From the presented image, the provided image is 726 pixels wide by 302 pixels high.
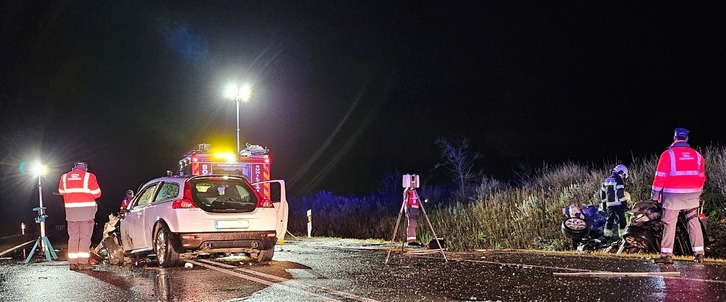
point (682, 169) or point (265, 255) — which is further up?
point (682, 169)

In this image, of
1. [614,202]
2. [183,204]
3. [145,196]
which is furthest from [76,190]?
[614,202]

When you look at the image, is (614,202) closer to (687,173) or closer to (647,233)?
(647,233)

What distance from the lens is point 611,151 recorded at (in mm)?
68812

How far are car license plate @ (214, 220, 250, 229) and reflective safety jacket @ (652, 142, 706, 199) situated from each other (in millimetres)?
6539

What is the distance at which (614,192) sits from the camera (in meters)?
13.2

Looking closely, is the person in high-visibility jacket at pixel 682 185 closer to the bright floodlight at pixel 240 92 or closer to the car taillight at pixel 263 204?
the car taillight at pixel 263 204

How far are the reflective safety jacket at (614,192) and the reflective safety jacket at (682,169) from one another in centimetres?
276

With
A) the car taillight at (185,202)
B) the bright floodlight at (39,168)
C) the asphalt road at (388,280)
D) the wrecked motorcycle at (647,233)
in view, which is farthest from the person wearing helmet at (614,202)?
the bright floodlight at (39,168)

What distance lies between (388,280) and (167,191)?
490 cm

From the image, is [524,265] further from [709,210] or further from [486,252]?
[709,210]

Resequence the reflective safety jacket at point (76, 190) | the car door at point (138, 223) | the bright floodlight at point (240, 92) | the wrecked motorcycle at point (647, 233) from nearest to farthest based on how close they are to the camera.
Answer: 1. the wrecked motorcycle at point (647, 233)
2. the car door at point (138, 223)
3. the reflective safety jacket at point (76, 190)
4. the bright floodlight at point (240, 92)

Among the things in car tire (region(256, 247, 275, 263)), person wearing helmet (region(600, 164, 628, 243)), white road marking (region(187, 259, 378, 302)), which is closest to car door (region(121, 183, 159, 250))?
white road marking (region(187, 259, 378, 302))

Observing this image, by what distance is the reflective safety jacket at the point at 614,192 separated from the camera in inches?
514

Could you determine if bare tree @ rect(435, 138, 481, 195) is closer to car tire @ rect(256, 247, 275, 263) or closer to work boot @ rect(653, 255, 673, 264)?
car tire @ rect(256, 247, 275, 263)
